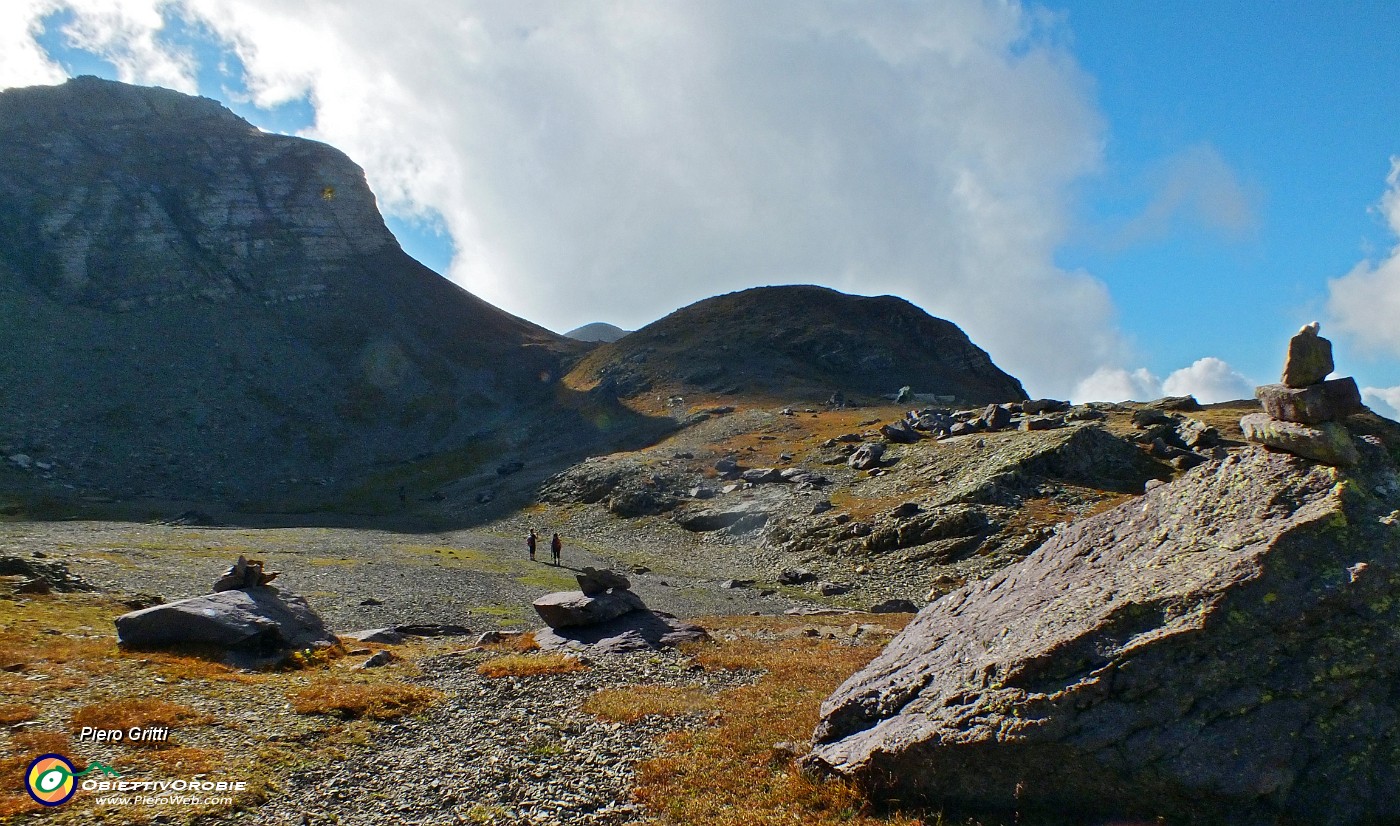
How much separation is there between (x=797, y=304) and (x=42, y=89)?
647 ft

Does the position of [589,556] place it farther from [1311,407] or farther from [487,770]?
[1311,407]

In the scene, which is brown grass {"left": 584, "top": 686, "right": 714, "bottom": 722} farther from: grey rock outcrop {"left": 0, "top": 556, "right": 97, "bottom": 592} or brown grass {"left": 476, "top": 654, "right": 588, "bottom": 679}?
grey rock outcrop {"left": 0, "top": 556, "right": 97, "bottom": 592}

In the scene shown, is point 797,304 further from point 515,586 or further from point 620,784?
point 620,784

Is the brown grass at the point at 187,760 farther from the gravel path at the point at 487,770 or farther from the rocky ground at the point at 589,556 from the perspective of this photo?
the gravel path at the point at 487,770

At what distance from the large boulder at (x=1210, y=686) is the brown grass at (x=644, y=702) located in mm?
7439

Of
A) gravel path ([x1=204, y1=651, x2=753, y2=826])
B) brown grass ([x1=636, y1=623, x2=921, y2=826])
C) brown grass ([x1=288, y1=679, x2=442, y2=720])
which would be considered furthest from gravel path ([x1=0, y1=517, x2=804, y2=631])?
brown grass ([x1=636, y1=623, x2=921, y2=826])

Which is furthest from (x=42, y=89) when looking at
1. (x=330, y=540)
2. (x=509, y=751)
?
(x=509, y=751)

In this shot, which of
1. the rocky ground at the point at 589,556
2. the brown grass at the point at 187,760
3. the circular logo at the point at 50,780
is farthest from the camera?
the rocky ground at the point at 589,556

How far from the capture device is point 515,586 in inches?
1943

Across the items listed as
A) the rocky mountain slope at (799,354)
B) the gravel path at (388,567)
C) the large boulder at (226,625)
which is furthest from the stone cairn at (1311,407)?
the rocky mountain slope at (799,354)

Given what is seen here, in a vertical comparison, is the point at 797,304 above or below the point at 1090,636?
above

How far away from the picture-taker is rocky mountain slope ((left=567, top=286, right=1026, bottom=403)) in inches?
5817

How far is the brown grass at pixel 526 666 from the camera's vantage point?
74.8 ft

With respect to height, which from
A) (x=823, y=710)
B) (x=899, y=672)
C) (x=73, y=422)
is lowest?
(x=823, y=710)
